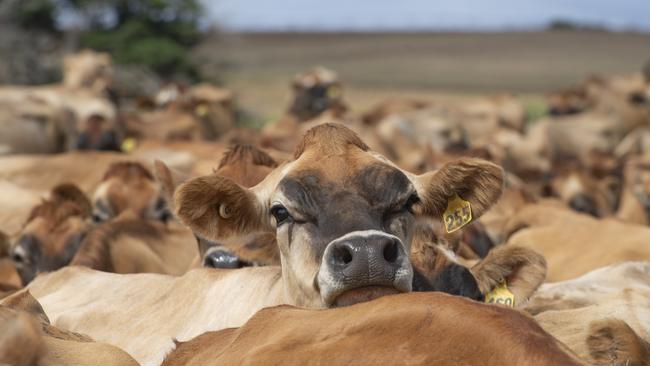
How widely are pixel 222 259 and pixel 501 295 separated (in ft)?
5.31

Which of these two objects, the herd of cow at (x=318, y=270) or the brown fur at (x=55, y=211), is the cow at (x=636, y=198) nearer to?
the herd of cow at (x=318, y=270)

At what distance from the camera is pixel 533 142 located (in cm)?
2103

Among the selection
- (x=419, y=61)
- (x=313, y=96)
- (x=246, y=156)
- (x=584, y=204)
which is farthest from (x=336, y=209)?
(x=419, y=61)

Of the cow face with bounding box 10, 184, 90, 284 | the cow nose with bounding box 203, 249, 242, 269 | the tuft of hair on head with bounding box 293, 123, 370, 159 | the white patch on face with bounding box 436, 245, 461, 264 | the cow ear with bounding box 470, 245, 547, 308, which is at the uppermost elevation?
the tuft of hair on head with bounding box 293, 123, 370, 159

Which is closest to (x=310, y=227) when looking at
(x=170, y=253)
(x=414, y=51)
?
(x=170, y=253)

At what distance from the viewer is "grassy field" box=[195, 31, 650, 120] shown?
46875 millimetres

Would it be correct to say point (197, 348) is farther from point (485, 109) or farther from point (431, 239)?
point (485, 109)

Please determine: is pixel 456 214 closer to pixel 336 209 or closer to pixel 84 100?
pixel 336 209

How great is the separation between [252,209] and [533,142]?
16.7 meters

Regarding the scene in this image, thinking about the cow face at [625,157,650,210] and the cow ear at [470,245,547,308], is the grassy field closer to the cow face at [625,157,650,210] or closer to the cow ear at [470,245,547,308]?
the cow face at [625,157,650,210]

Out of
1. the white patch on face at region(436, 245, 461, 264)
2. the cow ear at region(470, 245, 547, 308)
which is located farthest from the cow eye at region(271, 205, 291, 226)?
the cow ear at region(470, 245, 547, 308)

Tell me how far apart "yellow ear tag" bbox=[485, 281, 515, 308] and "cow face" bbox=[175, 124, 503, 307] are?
25.7 inches

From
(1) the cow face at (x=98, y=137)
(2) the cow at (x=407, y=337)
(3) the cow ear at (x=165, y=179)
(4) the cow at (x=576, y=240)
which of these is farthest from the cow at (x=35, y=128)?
(2) the cow at (x=407, y=337)

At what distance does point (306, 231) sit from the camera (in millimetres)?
4449
